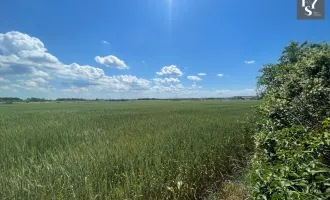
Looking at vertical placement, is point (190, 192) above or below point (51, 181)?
below

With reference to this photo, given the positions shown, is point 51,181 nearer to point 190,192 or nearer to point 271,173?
point 190,192

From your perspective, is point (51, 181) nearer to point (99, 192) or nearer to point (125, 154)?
point (99, 192)

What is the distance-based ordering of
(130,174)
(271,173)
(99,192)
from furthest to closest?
(130,174)
(99,192)
(271,173)

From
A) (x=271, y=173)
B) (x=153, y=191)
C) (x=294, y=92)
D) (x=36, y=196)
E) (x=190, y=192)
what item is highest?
(x=294, y=92)

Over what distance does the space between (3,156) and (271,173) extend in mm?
6541

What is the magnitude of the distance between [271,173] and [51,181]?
11.5 feet

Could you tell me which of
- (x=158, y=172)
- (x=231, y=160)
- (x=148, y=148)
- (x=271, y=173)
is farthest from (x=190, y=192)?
(x=271, y=173)

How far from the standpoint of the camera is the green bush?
4.88ft

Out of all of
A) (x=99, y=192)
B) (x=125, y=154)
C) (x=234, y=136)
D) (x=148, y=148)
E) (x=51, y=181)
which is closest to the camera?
(x=99, y=192)

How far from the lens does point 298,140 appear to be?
7.73 ft

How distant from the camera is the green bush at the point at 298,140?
149 centimetres

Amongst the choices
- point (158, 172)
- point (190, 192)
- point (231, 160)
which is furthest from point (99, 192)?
point (231, 160)

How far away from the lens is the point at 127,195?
3094mm

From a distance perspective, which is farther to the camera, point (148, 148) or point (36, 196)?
point (148, 148)
